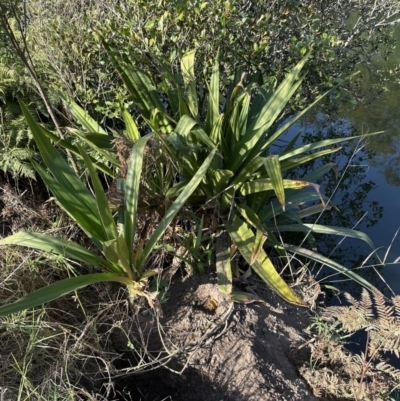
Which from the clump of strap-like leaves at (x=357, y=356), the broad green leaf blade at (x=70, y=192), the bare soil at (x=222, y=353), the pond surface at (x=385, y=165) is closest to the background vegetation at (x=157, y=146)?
the broad green leaf blade at (x=70, y=192)

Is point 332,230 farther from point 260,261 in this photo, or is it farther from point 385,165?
point 385,165

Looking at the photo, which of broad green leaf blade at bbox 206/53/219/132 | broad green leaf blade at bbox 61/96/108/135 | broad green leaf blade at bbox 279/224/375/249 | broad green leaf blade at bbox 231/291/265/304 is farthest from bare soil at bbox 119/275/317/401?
broad green leaf blade at bbox 61/96/108/135

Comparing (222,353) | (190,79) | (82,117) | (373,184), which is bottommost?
(222,353)

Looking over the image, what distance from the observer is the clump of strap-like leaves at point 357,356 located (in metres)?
1.77

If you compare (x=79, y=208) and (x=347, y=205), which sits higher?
(x=79, y=208)

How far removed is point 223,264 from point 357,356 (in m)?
0.72

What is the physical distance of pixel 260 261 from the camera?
2.14 metres

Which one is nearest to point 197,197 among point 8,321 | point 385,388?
point 8,321

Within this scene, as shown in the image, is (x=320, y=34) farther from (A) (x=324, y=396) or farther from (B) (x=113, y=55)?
(A) (x=324, y=396)

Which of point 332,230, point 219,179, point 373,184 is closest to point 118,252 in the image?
point 219,179

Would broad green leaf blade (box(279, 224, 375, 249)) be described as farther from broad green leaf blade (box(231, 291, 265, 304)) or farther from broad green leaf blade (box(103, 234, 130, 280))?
broad green leaf blade (box(103, 234, 130, 280))

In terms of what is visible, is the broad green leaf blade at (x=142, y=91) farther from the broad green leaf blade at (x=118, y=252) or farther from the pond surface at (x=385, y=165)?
the pond surface at (x=385, y=165)

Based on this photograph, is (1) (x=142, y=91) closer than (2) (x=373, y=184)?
Yes

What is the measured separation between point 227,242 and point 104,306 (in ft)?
2.29
